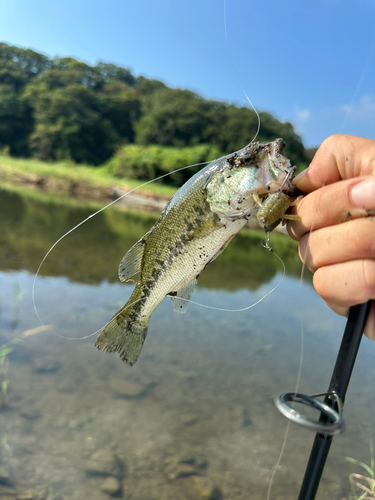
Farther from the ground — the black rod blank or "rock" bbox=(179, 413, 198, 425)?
the black rod blank

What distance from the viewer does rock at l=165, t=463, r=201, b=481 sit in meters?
4.05

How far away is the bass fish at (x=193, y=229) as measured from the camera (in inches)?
52.9

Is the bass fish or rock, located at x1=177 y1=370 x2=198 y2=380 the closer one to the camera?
the bass fish

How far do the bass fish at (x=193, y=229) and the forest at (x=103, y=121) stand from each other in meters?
28.7

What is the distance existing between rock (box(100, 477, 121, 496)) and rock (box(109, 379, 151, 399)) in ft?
4.42

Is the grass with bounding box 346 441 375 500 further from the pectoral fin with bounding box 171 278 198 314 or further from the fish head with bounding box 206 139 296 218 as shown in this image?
the fish head with bounding box 206 139 296 218

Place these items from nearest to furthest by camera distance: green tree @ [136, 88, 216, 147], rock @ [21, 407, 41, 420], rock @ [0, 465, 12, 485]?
rock @ [0, 465, 12, 485], rock @ [21, 407, 41, 420], green tree @ [136, 88, 216, 147]

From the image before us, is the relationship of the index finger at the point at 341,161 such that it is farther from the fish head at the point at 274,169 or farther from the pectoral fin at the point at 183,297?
the pectoral fin at the point at 183,297

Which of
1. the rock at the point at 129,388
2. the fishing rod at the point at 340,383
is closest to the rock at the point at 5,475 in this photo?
the rock at the point at 129,388

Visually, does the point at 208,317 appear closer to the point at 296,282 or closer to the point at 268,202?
the point at 296,282

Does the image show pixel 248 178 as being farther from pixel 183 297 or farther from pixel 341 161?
pixel 183 297

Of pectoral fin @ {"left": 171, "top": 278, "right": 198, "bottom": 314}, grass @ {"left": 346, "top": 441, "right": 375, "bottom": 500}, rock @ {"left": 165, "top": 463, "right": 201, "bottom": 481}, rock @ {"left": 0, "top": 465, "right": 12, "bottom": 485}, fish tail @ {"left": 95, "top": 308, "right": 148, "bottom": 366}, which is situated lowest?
rock @ {"left": 0, "top": 465, "right": 12, "bottom": 485}

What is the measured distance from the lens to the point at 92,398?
5.03 metres

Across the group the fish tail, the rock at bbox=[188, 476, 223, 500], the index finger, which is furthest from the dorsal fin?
the rock at bbox=[188, 476, 223, 500]
